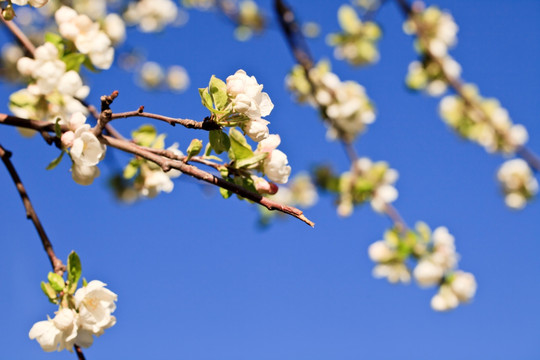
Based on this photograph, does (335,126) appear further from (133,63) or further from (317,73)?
(133,63)

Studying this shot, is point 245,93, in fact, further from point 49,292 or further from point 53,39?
point 53,39

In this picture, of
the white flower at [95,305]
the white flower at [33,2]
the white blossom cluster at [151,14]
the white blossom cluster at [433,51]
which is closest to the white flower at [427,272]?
the white blossom cluster at [433,51]

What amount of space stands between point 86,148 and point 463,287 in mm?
2305

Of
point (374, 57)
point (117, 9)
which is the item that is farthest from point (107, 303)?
point (117, 9)

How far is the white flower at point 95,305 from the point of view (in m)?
1.17

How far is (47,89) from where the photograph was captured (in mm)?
1588

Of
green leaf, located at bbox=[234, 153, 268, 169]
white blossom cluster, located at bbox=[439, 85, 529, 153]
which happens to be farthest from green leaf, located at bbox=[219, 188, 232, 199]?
white blossom cluster, located at bbox=[439, 85, 529, 153]

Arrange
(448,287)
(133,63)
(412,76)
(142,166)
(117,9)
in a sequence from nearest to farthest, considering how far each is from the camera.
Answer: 1. (142,166)
2. (448,287)
3. (412,76)
4. (117,9)
5. (133,63)

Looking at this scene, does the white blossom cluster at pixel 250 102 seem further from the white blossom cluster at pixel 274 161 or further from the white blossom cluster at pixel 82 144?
the white blossom cluster at pixel 82 144

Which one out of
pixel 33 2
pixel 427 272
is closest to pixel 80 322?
pixel 33 2

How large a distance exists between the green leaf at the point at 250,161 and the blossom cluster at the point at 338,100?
1.83m

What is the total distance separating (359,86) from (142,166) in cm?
173

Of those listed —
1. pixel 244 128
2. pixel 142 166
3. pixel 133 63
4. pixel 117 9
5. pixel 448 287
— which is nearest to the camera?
pixel 244 128

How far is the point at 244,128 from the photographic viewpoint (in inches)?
41.5
